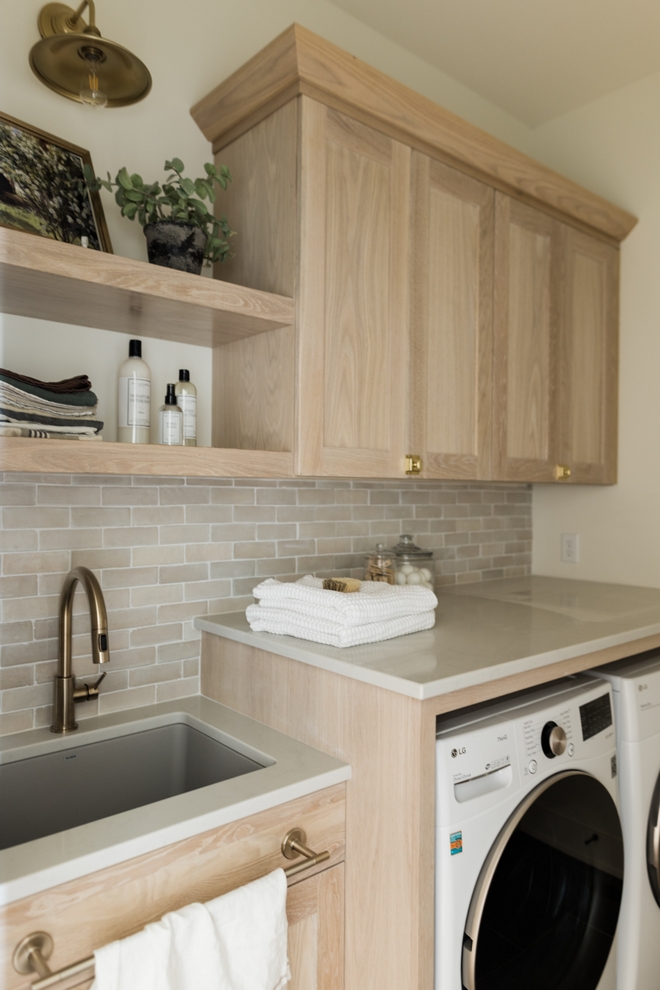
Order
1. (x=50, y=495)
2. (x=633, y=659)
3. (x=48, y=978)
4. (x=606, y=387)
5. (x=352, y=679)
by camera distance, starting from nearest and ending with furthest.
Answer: (x=48, y=978), (x=352, y=679), (x=50, y=495), (x=633, y=659), (x=606, y=387)

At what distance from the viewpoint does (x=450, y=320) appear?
1.82 metres

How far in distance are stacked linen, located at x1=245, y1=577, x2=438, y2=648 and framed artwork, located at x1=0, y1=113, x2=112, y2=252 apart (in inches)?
34.6

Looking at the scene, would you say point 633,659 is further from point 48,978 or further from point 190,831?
point 48,978

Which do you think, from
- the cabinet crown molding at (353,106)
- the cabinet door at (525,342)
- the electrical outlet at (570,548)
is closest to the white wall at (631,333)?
the electrical outlet at (570,548)

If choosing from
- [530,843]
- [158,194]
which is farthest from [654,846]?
[158,194]

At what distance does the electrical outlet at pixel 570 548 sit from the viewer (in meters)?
2.57

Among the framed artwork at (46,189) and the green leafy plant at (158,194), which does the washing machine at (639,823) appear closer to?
the green leafy plant at (158,194)

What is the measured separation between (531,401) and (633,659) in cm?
82

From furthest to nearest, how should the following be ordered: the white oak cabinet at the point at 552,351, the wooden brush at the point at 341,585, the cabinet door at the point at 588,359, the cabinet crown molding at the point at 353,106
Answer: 1. the cabinet door at the point at 588,359
2. the white oak cabinet at the point at 552,351
3. the wooden brush at the point at 341,585
4. the cabinet crown molding at the point at 353,106

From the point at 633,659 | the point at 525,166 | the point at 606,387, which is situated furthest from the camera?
the point at 606,387

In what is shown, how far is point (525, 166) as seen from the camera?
1972mm

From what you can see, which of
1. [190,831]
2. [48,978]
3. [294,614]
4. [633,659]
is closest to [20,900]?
[48,978]

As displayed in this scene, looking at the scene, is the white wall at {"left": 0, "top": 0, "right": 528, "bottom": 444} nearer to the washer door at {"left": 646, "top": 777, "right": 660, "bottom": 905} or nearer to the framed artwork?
the framed artwork

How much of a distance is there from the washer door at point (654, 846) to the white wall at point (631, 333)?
922 mm
